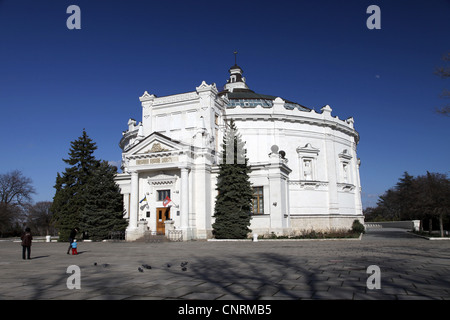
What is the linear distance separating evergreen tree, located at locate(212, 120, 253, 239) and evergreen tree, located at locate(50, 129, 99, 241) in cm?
1369

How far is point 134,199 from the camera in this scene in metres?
32.9

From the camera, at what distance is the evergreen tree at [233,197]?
30.0m

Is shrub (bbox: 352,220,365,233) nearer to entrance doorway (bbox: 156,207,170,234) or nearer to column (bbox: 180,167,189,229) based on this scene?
column (bbox: 180,167,189,229)

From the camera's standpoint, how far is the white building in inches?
1249

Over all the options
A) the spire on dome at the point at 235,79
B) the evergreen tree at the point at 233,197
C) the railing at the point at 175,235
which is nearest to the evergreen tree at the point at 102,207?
the railing at the point at 175,235

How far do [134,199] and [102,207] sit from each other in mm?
3605

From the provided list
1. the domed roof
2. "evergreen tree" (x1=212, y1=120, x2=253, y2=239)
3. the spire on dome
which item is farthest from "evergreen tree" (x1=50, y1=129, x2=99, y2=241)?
the spire on dome

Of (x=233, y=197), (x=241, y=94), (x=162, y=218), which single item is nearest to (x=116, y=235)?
(x=162, y=218)

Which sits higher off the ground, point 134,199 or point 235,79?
point 235,79

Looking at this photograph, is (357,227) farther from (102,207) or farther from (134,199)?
(102,207)

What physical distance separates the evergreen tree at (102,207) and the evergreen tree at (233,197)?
33.7ft
